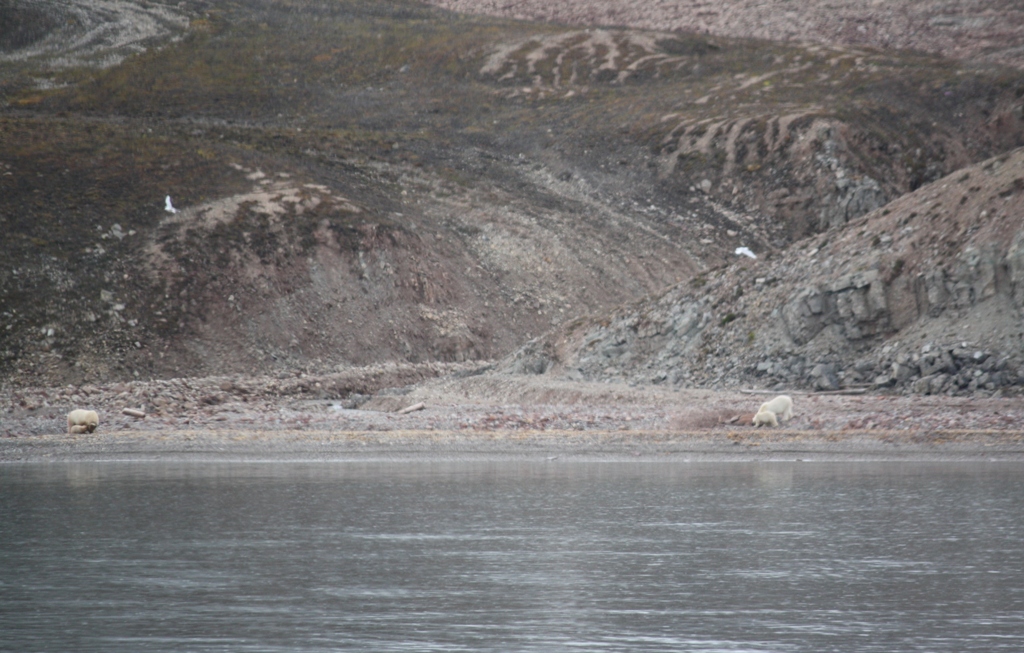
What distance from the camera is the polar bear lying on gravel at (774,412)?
2445 cm

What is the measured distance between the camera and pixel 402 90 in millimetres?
88812

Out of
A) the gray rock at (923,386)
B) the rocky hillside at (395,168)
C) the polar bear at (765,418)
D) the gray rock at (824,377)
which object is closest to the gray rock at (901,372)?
the gray rock at (923,386)

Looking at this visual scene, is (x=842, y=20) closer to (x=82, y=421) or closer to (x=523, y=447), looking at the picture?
(x=523, y=447)

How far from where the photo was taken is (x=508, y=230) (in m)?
59.4

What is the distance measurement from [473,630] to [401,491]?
27.2ft

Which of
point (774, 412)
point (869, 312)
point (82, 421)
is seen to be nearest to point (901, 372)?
point (869, 312)

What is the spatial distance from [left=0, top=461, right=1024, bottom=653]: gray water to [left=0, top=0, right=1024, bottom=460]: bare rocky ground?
23.9 feet

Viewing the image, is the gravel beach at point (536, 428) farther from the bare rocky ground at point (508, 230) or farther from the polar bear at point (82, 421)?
the polar bear at point (82, 421)

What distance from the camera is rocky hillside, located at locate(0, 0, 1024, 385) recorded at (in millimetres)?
46375

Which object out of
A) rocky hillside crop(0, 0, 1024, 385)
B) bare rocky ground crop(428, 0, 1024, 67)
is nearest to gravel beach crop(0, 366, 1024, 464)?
rocky hillside crop(0, 0, 1024, 385)

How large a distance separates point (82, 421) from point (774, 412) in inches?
682

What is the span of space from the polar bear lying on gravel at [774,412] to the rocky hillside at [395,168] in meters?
8.80

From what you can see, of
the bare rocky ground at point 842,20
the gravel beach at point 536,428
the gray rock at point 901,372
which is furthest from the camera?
the bare rocky ground at point 842,20

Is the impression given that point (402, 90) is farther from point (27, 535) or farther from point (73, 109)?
point (27, 535)
